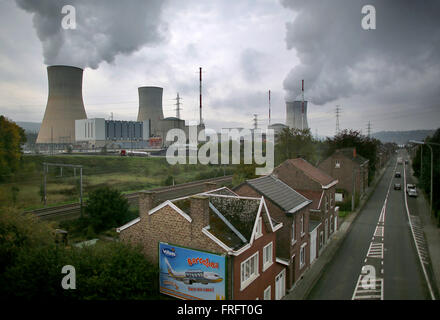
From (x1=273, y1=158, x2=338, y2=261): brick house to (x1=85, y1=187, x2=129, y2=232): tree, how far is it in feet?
47.5

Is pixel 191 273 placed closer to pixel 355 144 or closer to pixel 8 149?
pixel 8 149

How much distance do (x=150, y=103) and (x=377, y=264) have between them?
54751 millimetres

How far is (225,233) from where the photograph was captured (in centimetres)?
1215

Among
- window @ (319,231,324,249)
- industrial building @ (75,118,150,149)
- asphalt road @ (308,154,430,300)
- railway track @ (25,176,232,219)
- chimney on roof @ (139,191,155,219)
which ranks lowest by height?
asphalt road @ (308,154,430,300)

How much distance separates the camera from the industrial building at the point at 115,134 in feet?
193

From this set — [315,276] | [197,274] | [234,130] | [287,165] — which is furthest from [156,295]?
[234,130]

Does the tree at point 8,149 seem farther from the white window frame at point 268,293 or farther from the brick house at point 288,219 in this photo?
the white window frame at point 268,293

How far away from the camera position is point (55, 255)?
12367mm

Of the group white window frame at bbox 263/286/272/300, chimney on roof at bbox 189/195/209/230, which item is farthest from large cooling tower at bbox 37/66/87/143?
white window frame at bbox 263/286/272/300

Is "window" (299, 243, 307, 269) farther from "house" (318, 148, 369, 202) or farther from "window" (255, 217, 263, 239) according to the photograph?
"house" (318, 148, 369, 202)

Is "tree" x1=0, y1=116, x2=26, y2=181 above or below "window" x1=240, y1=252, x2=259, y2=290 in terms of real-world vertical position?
above

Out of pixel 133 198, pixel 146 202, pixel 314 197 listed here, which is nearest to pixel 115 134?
pixel 133 198

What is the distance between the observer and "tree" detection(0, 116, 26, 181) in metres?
26.8

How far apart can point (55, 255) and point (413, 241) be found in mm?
26758
